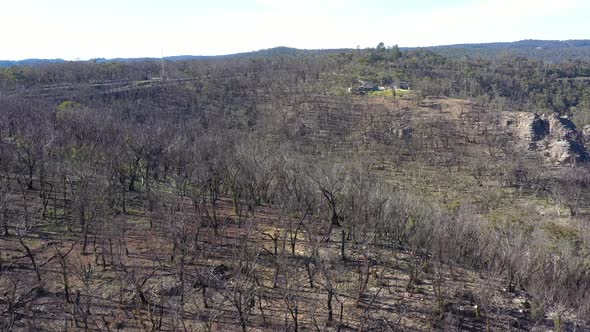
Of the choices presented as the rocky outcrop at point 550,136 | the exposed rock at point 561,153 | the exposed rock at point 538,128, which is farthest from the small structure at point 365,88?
the exposed rock at point 561,153

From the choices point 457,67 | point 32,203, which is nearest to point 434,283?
point 32,203

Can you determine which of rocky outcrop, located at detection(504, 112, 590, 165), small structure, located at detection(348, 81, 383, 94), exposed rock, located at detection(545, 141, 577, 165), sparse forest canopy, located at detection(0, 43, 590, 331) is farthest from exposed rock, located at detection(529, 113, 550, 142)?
small structure, located at detection(348, 81, 383, 94)

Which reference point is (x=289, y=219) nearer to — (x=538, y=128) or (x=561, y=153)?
(x=561, y=153)

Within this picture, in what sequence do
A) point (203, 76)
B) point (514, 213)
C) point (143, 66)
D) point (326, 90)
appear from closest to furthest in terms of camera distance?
point (514, 213)
point (326, 90)
point (203, 76)
point (143, 66)

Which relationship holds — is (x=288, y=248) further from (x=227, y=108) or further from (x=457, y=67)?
(x=457, y=67)

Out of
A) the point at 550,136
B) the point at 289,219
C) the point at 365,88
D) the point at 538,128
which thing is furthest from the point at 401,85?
the point at 289,219

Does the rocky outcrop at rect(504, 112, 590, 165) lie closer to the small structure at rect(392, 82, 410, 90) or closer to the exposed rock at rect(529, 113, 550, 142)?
the exposed rock at rect(529, 113, 550, 142)

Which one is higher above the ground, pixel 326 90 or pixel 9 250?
pixel 326 90
